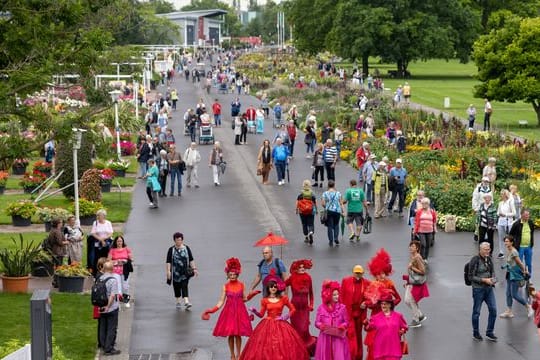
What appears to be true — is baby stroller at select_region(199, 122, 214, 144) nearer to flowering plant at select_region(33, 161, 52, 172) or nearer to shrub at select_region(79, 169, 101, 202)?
flowering plant at select_region(33, 161, 52, 172)

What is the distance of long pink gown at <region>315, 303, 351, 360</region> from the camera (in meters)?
13.8

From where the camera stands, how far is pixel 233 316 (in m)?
14.9

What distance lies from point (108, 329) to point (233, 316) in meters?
1.82

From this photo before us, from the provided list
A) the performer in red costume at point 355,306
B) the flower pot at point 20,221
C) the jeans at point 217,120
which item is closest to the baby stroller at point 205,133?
the jeans at point 217,120

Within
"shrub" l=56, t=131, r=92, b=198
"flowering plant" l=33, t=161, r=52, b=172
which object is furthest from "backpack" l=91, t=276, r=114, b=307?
"flowering plant" l=33, t=161, r=52, b=172

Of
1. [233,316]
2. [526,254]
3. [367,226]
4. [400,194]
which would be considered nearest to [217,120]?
[400,194]

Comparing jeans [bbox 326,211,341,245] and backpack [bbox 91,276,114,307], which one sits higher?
backpack [bbox 91,276,114,307]

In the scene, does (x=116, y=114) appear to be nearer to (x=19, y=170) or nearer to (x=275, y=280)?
(x=19, y=170)

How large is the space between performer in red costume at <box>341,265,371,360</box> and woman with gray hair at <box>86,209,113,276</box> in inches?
236

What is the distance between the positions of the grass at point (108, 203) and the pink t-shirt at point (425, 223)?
8416mm

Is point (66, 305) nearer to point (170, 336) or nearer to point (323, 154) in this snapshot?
point (170, 336)

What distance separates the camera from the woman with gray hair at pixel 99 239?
19453mm

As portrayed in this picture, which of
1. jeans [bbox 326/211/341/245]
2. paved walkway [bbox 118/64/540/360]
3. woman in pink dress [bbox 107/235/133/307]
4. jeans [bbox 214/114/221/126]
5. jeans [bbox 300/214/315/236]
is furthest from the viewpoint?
jeans [bbox 214/114/221/126]

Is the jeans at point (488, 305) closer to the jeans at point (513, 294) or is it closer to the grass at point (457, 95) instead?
the jeans at point (513, 294)
